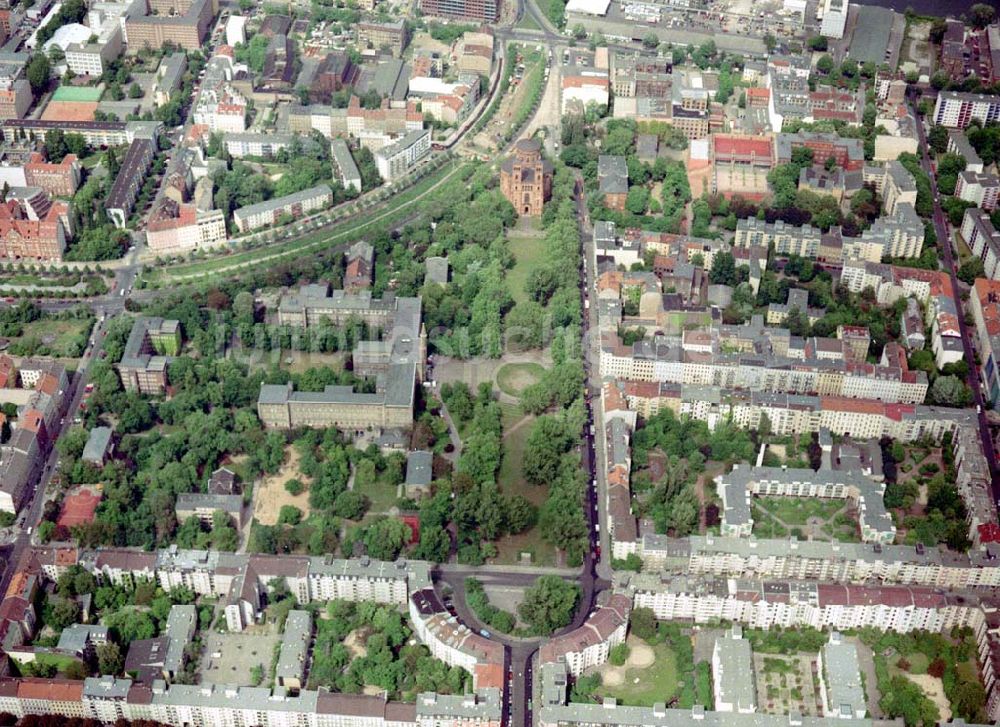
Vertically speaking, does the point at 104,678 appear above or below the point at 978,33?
below

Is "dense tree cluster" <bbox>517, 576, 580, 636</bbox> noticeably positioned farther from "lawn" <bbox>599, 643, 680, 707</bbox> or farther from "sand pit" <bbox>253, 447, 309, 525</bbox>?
"sand pit" <bbox>253, 447, 309, 525</bbox>

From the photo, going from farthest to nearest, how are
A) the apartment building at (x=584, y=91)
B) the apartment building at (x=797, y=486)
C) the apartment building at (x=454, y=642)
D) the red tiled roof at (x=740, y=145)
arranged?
the apartment building at (x=584, y=91), the red tiled roof at (x=740, y=145), the apartment building at (x=797, y=486), the apartment building at (x=454, y=642)

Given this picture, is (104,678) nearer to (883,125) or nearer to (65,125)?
(65,125)

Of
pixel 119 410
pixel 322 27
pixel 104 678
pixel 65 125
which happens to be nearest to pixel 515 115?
pixel 322 27

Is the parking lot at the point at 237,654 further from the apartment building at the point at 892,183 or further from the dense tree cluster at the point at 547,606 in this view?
the apartment building at the point at 892,183

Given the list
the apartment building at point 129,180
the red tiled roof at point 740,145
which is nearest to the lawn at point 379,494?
the apartment building at point 129,180

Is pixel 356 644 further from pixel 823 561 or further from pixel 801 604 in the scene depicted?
pixel 823 561

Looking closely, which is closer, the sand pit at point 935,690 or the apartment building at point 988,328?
the sand pit at point 935,690
